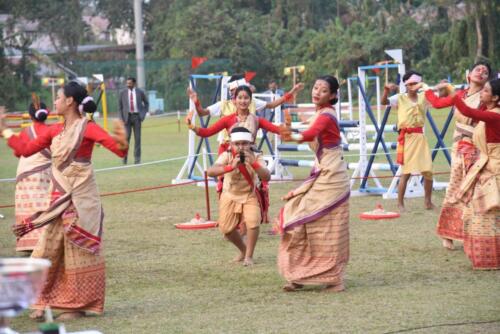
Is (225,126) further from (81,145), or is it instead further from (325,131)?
(81,145)

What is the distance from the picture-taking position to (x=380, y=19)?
4750 cm

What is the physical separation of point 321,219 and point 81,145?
1.83 metres

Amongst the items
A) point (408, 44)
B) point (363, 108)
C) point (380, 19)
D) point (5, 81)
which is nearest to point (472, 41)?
point (408, 44)

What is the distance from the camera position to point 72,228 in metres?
6.86

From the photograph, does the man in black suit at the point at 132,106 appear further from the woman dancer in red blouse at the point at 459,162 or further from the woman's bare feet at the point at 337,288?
the woman's bare feet at the point at 337,288

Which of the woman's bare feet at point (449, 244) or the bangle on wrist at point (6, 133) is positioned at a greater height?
the bangle on wrist at point (6, 133)

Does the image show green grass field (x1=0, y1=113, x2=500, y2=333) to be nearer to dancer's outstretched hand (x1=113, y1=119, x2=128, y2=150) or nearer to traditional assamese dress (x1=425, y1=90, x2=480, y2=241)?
traditional assamese dress (x1=425, y1=90, x2=480, y2=241)

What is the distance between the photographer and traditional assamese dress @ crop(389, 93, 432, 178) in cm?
1236

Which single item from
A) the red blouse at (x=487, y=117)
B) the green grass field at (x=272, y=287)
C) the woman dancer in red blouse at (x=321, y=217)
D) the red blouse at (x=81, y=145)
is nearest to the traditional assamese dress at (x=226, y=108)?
the green grass field at (x=272, y=287)

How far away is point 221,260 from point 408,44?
3691cm

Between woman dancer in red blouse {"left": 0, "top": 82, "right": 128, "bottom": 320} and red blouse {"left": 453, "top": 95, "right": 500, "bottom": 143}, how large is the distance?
2786mm

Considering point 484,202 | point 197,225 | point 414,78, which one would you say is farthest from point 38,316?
point 414,78

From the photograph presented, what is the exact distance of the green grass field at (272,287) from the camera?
6.57 meters

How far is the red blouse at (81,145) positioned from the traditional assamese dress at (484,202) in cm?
311
